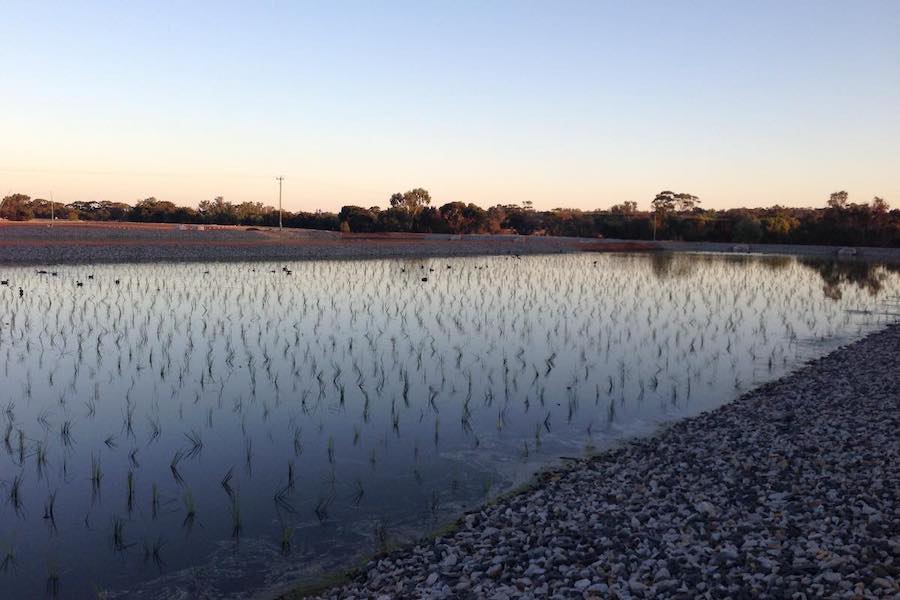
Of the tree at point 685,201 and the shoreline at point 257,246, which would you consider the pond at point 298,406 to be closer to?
the shoreline at point 257,246

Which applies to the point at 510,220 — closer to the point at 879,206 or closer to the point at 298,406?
the point at 879,206

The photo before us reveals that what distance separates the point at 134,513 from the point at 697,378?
1264cm

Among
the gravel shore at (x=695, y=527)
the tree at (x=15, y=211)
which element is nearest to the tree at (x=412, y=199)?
the tree at (x=15, y=211)

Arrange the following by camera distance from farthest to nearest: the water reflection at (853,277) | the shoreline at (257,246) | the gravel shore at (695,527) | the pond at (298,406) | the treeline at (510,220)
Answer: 1. the treeline at (510,220)
2. the shoreline at (257,246)
3. the water reflection at (853,277)
4. the pond at (298,406)
5. the gravel shore at (695,527)

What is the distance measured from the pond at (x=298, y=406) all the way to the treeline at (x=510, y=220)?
66.3 m

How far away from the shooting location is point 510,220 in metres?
124

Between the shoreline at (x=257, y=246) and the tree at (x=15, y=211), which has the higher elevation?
the tree at (x=15, y=211)

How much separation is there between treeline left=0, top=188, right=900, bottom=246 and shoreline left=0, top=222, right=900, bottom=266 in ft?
22.3

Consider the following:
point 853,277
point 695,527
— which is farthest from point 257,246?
point 695,527

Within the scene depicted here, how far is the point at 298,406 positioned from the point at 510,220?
372 feet

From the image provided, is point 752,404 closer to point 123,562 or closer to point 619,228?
point 123,562

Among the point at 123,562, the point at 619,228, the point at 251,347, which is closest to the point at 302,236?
the point at 619,228

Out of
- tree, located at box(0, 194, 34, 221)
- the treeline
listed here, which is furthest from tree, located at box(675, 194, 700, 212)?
tree, located at box(0, 194, 34, 221)

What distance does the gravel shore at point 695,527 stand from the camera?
18.7 feet
